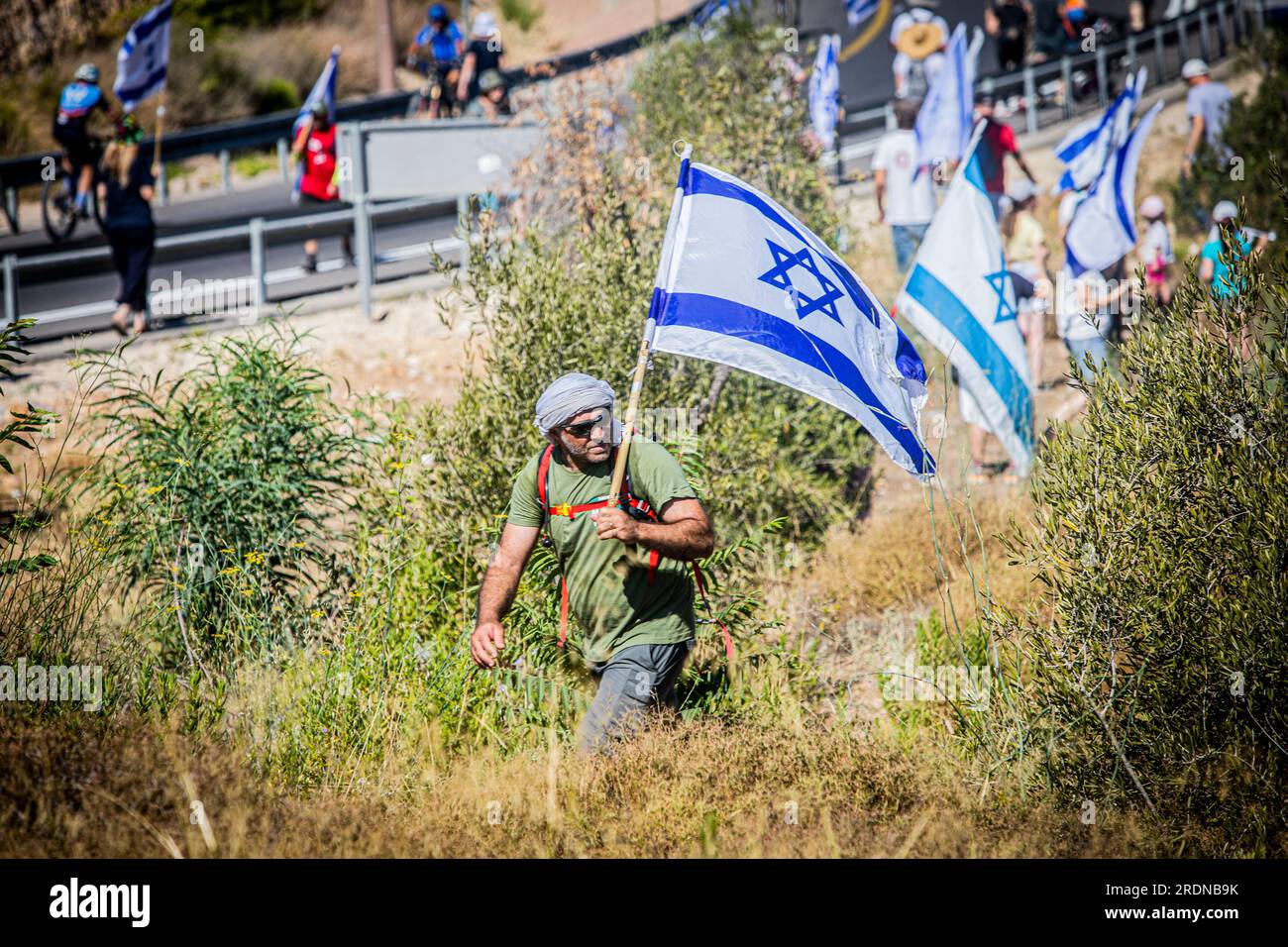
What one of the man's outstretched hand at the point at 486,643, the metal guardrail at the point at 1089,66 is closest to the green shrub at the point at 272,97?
the metal guardrail at the point at 1089,66

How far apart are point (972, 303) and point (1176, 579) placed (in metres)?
3.28

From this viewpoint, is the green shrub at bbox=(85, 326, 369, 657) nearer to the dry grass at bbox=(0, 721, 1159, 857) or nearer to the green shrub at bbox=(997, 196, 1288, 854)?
the dry grass at bbox=(0, 721, 1159, 857)

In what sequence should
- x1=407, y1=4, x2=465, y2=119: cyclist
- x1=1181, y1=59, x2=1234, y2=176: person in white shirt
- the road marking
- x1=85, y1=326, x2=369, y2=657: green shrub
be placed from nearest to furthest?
x1=85, y1=326, x2=369, y2=657: green shrub
x1=1181, y1=59, x2=1234, y2=176: person in white shirt
x1=407, y1=4, x2=465, y2=119: cyclist
the road marking

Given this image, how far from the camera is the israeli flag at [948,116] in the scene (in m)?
13.0

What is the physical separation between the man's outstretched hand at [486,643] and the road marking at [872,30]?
21.6m

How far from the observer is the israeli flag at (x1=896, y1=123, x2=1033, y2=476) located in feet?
27.1

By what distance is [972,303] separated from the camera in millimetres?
8383

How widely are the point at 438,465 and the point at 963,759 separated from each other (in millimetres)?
3490

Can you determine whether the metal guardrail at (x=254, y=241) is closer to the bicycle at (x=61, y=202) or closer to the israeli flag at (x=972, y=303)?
the bicycle at (x=61, y=202)

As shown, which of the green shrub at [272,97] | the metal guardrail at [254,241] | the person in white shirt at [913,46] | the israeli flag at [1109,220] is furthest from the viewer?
the green shrub at [272,97]

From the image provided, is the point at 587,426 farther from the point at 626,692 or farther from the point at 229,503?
the point at 229,503

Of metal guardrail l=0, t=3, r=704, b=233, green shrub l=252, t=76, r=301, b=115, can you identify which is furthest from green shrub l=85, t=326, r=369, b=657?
green shrub l=252, t=76, r=301, b=115

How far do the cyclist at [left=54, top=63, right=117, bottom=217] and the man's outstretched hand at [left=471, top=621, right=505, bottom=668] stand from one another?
10706 millimetres
